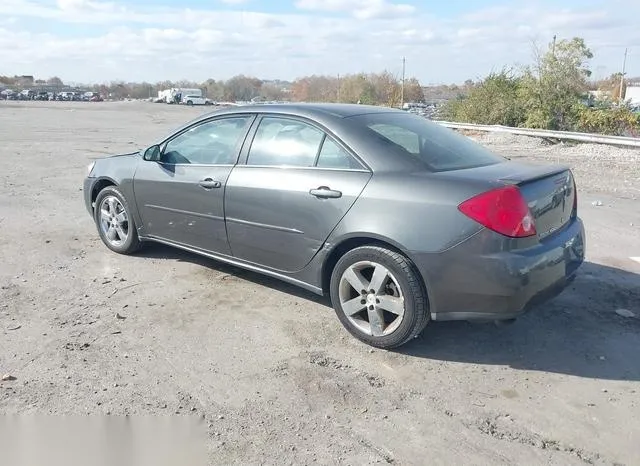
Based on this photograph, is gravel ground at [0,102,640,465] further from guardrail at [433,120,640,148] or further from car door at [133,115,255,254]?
guardrail at [433,120,640,148]

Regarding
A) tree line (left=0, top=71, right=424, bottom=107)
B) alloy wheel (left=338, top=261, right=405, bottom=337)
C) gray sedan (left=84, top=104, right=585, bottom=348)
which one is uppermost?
tree line (left=0, top=71, right=424, bottom=107)

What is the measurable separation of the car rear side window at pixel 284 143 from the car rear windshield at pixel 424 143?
0.40 metres

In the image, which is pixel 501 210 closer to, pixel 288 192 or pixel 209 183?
pixel 288 192

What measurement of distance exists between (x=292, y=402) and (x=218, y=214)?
1.99 metres

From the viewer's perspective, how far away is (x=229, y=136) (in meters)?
4.87

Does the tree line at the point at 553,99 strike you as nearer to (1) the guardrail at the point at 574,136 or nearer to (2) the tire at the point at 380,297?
(1) the guardrail at the point at 574,136

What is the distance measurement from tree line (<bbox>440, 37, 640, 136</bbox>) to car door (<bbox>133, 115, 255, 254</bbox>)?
68.3ft

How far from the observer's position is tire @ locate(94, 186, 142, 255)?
5750mm

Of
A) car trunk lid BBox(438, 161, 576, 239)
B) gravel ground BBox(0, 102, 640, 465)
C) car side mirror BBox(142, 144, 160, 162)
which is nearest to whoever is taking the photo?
gravel ground BBox(0, 102, 640, 465)

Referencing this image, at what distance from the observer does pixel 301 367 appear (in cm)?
370

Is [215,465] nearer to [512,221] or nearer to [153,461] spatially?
[153,461]

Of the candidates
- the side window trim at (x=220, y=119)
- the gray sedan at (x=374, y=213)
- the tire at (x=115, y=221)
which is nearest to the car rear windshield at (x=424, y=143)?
the gray sedan at (x=374, y=213)

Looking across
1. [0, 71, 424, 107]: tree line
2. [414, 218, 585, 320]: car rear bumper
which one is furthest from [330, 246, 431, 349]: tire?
[0, 71, 424, 107]: tree line

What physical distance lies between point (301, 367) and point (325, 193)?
1.22 meters
